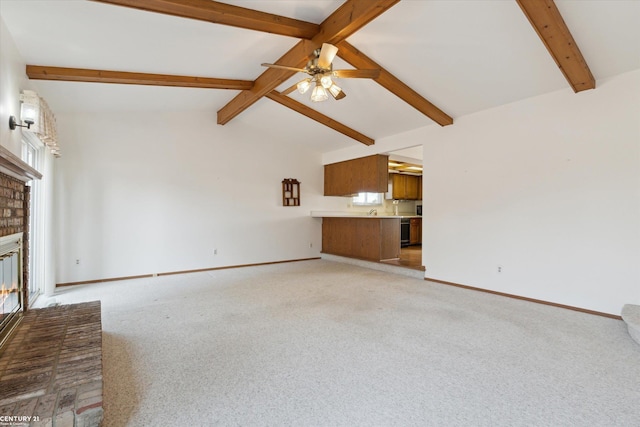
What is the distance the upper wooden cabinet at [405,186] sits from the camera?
28.8 feet

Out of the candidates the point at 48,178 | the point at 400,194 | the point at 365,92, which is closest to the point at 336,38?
the point at 365,92

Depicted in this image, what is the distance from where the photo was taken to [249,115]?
6023mm

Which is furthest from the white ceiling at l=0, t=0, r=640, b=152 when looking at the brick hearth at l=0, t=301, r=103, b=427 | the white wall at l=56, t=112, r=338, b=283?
the brick hearth at l=0, t=301, r=103, b=427

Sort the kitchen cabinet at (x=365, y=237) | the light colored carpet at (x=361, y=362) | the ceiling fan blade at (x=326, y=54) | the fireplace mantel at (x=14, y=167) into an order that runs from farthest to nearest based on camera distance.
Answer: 1. the kitchen cabinet at (x=365, y=237)
2. the ceiling fan blade at (x=326, y=54)
3. the fireplace mantel at (x=14, y=167)
4. the light colored carpet at (x=361, y=362)

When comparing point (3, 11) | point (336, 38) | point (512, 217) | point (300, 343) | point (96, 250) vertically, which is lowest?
point (300, 343)

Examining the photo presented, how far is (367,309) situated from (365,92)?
3086 mm

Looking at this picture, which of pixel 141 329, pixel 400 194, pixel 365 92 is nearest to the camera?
pixel 141 329

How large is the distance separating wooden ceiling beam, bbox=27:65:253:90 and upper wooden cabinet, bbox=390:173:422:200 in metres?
5.29

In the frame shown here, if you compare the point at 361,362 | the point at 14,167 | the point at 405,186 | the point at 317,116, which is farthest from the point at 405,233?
the point at 14,167

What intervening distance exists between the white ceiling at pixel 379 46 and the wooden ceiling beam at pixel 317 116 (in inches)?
24.7

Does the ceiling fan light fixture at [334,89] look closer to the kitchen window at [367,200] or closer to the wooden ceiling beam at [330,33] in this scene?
the wooden ceiling beam at [330,33]

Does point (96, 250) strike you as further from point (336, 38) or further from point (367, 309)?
point (336, 38)

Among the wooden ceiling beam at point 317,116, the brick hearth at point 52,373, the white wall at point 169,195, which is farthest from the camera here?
the wooden ceiling beam at point 317,116

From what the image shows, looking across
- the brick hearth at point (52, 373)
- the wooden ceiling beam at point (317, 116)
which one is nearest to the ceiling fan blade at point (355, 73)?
A: the wooden ceiling beam at point (317, 116)
